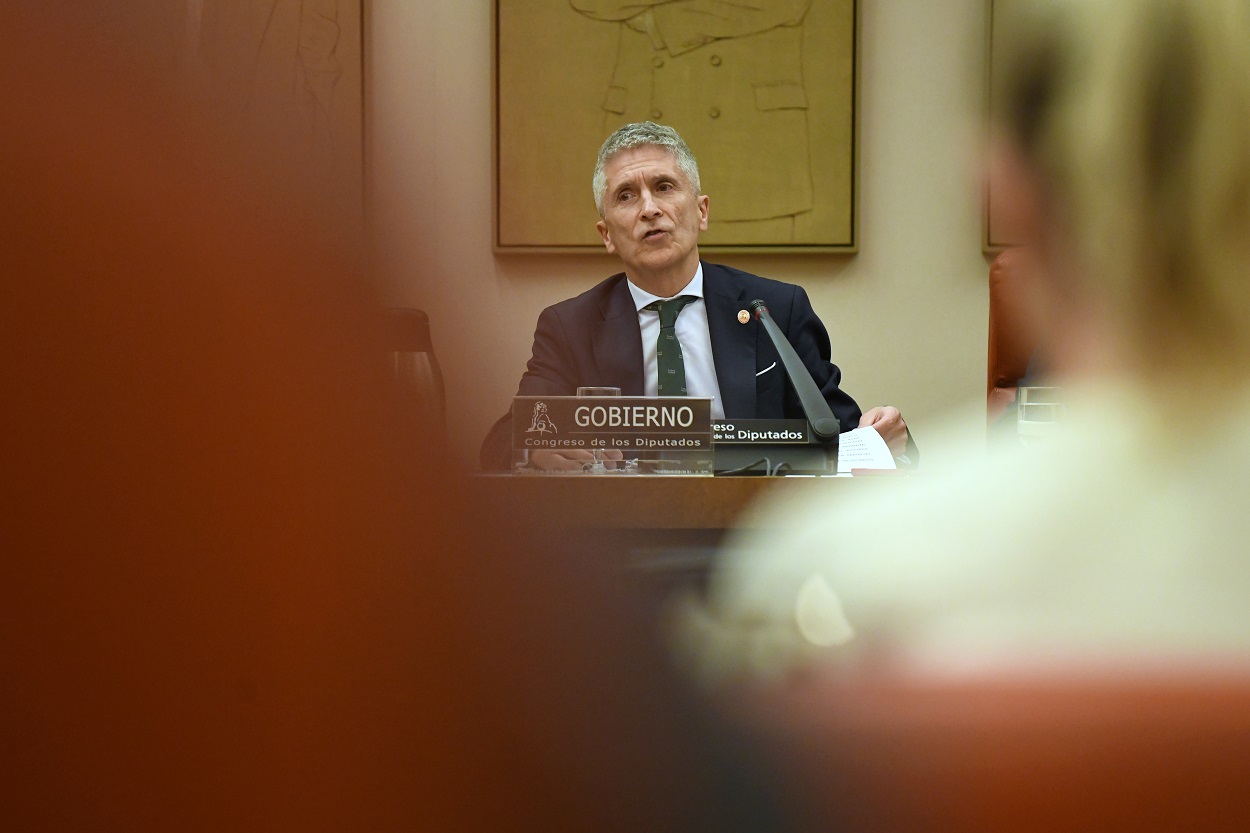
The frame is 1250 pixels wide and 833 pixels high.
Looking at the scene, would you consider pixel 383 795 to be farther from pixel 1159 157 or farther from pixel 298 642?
pixel 1159 157

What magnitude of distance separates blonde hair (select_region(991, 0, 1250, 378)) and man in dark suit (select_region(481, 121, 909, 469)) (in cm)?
137

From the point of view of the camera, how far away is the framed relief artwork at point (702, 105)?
2305 millimetres

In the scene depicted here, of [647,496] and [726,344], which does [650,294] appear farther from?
[647,496]

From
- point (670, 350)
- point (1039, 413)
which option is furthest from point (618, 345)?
point (1039, 413)

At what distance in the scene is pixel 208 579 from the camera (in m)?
0.17

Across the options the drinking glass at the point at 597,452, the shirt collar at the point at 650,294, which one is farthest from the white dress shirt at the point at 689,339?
the drinking glass at the point at 597,452

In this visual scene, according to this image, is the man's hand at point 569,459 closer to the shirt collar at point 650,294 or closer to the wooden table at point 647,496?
the wooden table at point 647,496

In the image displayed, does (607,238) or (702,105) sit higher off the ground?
(702,105)

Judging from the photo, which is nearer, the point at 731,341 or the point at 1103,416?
the point at 1103,416

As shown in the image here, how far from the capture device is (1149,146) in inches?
6.9

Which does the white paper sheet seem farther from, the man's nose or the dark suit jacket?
the man's nose

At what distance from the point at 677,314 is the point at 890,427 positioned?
484mm

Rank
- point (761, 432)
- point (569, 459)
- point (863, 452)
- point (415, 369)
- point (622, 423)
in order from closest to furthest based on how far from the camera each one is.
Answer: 1. point (415, 369)
2. point (569, 459)
3. point (622, 423)
4. point (761, 432)
5. point (863, 452)

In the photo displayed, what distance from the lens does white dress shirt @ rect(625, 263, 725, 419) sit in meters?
1.66
